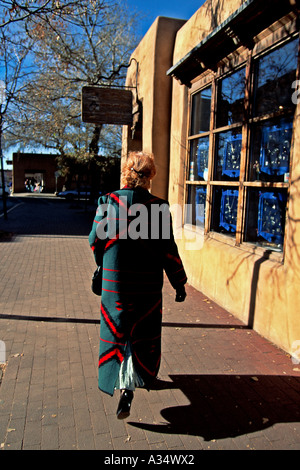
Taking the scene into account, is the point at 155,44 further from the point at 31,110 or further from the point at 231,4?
the point at 31,110

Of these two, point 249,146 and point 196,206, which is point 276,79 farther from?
point 196,206

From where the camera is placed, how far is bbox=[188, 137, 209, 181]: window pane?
6.51m

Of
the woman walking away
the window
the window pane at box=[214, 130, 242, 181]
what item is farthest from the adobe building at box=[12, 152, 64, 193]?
the woman walking away

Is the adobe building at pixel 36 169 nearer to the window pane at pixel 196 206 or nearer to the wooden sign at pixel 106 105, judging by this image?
the wooden sign at pixel 106 105

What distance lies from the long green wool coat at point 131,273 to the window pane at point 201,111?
415 cm

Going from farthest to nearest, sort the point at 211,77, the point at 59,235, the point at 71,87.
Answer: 1. the point at 71,87
2. the point at 59,235
3. the point at 211,77

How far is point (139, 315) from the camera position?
2.82 m

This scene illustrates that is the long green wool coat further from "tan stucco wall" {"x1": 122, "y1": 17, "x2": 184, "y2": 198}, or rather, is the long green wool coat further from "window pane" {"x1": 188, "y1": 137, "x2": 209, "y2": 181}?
"tan stucco wall" {"x1": 122, "y1": 17, "x2": 184, "y2": 198}

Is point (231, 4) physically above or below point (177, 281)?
above

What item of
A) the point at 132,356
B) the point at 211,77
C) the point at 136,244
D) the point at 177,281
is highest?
the point at 211,77

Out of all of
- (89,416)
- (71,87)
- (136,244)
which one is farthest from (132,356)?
(71,87)

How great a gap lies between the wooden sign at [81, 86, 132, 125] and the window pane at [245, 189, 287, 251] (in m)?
4.83

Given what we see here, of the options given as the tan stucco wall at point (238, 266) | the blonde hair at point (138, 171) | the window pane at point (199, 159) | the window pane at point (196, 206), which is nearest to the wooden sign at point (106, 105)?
the tan stucco wall at point (238, 266)
